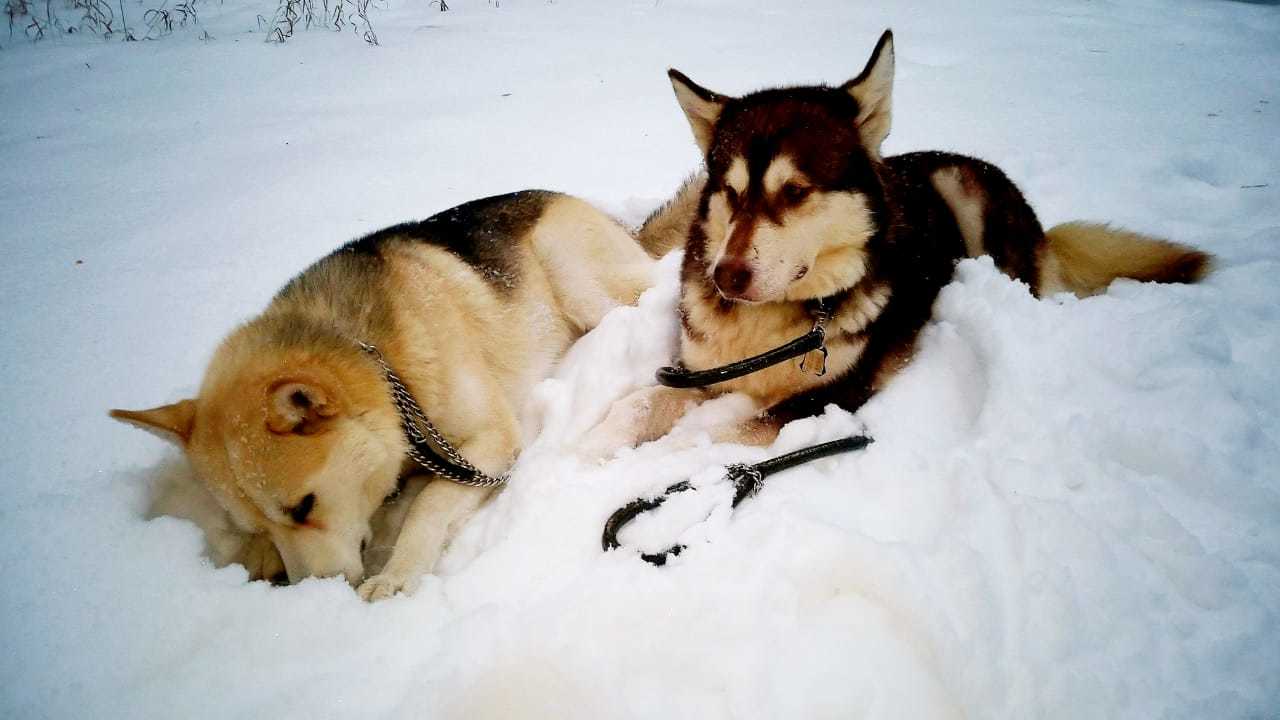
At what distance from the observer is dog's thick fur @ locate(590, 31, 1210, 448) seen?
1.95m

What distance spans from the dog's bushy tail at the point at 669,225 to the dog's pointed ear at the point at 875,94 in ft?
4.81

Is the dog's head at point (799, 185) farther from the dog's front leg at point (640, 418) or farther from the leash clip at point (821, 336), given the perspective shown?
the dog's front leg at point (640, 418)

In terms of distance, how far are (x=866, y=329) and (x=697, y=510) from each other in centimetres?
106

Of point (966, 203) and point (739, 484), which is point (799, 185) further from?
point (966, 203)

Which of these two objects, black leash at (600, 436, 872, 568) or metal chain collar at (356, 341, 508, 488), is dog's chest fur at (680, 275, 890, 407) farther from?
metal chain collar at (356, 341, 508, 488)

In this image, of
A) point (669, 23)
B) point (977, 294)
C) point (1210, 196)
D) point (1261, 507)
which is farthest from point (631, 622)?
point (669, 23)

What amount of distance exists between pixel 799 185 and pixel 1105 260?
195 cm

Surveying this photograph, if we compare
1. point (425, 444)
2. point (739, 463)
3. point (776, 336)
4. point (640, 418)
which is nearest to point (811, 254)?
point (776, 336)

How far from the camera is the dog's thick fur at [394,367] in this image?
1.72 meters

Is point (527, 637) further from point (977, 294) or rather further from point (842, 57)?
point (842, 57)

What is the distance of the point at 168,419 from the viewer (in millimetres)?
1718

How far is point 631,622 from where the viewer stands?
4.57ft

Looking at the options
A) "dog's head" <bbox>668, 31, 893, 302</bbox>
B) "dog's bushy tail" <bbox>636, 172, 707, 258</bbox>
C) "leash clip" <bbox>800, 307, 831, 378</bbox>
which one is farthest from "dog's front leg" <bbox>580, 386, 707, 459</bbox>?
"dog's bushy tail" <bbox>636, 172, 707, 258</bbox>

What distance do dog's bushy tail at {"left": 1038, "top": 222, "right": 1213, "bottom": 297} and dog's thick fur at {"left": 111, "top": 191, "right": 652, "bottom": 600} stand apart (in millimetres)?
2181
